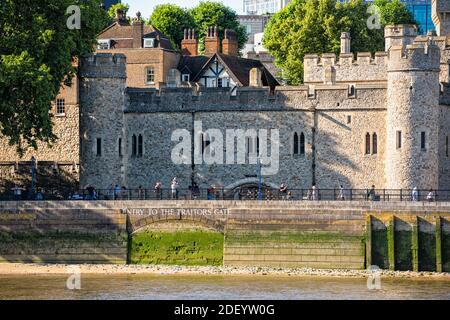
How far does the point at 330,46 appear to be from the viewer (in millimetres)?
104062

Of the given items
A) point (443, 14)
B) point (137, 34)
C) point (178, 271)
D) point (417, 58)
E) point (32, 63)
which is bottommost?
point (178, 271)

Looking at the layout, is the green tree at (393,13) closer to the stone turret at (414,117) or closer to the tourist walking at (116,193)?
the stone turret at (414,117)

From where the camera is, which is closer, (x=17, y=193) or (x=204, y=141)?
(x=17, y=193)

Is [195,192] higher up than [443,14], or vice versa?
[443,14]

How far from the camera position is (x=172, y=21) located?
127 m

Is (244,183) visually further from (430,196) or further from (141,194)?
(430,196)

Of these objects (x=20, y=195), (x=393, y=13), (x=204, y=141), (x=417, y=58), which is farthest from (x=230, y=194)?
(x=393, y=13)

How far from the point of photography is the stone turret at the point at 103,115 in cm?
8350

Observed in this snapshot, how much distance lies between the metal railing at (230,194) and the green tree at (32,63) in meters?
2.58

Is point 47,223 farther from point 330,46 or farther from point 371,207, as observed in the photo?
point 330,46

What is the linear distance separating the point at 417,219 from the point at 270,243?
6.22 meters

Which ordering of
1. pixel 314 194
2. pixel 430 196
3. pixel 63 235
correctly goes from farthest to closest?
pixel 314 194 → pixel 430 196 → pixel 63 235

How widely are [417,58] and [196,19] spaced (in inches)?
2067

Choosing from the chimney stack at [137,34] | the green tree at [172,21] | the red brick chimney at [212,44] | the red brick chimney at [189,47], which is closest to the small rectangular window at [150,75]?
the chimney stack at [137,34]
